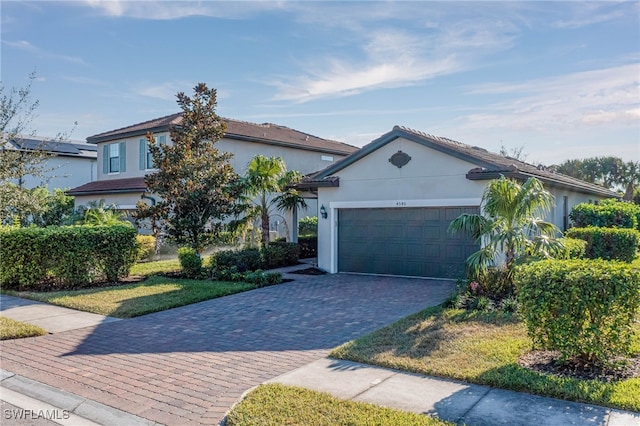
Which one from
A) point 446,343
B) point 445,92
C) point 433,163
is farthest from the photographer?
point 445,92

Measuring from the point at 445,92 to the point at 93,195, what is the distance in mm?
17023

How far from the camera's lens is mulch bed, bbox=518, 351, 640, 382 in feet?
17.9

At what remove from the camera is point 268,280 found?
1316cm

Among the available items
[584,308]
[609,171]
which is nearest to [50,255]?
[584,308]

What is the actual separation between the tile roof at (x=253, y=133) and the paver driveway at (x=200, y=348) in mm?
11451

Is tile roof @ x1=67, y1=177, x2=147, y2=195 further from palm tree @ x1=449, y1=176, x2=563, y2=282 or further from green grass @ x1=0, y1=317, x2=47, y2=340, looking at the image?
palm tree @ x1=449, y1=176, x2=563, y2=282

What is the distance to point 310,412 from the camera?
15.1ft

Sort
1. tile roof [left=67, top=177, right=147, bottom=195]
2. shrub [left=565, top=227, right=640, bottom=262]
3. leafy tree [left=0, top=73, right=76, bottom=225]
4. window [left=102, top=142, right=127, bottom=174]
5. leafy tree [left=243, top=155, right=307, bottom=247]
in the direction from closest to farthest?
leafy tree [left=0, top=73, right=76, bottom=225], shrub [left=565, top=227, right=640, bottom=262], leafy tree [left=243, top=155, right=307, bottom=247], tile roof [left=67, top=177, right=147, bottom=195], window [left=102, top=142, right=127, bottom=174]

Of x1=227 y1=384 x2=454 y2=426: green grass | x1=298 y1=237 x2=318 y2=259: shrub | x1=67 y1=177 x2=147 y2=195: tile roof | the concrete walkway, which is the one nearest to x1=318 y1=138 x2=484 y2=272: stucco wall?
x1=298 y1=237 x2=318 y2=259: shrub

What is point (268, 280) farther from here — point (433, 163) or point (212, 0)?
point (212, 0)

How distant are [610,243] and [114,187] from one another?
20.1 m

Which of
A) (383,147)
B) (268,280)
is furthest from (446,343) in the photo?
(383,147)

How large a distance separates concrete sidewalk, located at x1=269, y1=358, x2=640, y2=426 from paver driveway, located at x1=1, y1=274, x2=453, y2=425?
699 mm

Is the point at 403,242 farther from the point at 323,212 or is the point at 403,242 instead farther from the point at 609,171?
the point at 609,171
